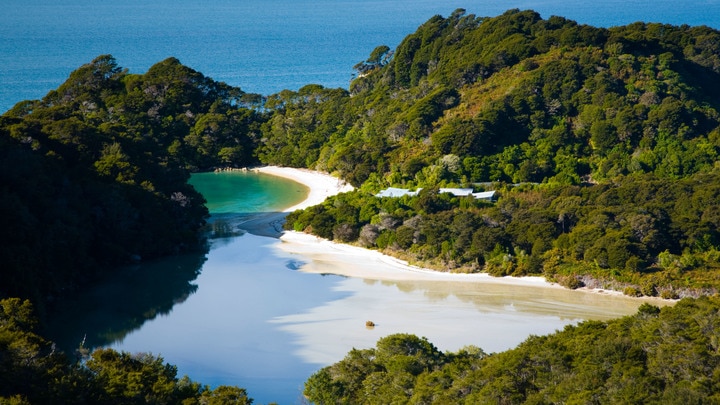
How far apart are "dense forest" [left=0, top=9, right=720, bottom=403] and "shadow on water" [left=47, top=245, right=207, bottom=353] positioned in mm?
811

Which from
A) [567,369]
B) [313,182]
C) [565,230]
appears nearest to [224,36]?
[313,182]

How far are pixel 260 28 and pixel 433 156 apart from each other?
11645 centimetres

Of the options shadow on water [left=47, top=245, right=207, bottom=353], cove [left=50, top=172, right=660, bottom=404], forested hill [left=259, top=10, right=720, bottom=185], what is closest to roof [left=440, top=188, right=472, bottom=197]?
forested hill [left=259, top=10, right=720, bottom=185]

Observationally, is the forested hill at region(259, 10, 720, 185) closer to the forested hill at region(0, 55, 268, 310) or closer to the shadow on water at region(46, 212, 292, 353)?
the forested hill at region(0, 55, 268, 310)

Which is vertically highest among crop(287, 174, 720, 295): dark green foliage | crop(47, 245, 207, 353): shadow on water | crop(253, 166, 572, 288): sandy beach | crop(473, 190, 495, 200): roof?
crop(473, 190, 495, 200): roof

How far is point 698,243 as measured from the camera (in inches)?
1344

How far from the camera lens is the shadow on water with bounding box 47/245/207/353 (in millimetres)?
29031

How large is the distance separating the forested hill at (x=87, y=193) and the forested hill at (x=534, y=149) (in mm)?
5728

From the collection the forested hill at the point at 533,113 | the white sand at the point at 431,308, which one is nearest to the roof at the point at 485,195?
the forested hill at the point at 533,113

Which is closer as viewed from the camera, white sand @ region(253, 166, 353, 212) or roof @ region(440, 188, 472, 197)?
roof @ region(440, 188, 472, 197)

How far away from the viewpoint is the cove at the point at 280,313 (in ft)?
87.6

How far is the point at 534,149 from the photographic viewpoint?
4709cm

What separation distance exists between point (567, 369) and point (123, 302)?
1720cm

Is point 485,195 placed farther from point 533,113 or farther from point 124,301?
point 124,301
